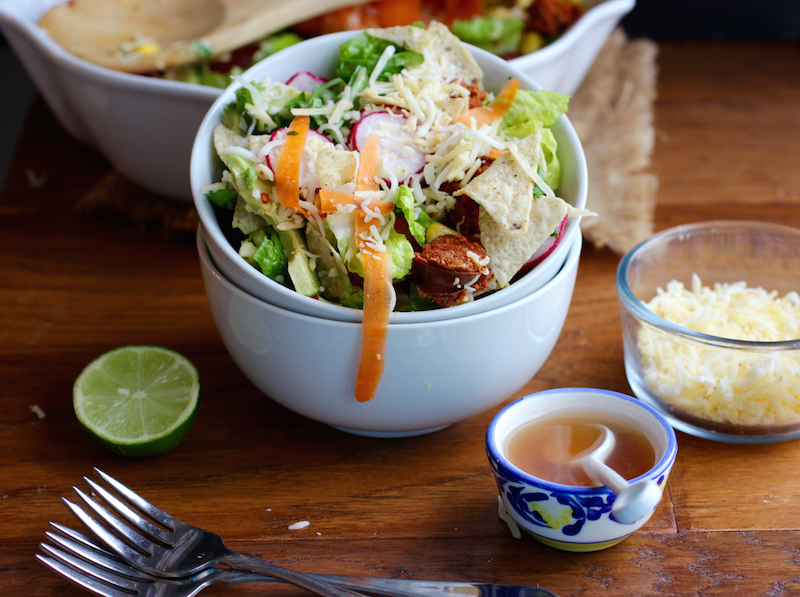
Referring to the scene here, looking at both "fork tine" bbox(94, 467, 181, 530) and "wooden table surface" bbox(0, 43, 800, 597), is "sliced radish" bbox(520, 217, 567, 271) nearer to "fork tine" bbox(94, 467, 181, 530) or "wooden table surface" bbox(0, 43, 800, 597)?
"wooden table surface" bbox(0, 43, 800, 597)

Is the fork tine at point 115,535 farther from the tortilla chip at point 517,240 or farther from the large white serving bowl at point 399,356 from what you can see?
the tortilla chip at point 517,240

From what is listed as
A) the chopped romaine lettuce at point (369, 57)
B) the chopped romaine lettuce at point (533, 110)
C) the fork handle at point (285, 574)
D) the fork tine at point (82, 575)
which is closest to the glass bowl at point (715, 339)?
the chopped romaine lettuce at point (533, 110)

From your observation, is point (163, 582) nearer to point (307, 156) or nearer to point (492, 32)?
point (307, 156)

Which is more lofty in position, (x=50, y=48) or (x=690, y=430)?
(x=50, y=48)

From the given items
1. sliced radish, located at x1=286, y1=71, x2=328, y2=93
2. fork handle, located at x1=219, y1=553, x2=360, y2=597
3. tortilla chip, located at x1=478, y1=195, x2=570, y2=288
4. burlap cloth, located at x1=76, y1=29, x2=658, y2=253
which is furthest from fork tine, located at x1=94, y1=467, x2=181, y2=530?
burlap cloth, located at x1=76, y1=29, x2=658, y2=253

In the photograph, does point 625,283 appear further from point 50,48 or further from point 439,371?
point 50,48

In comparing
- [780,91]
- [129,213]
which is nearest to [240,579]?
[129,213]
